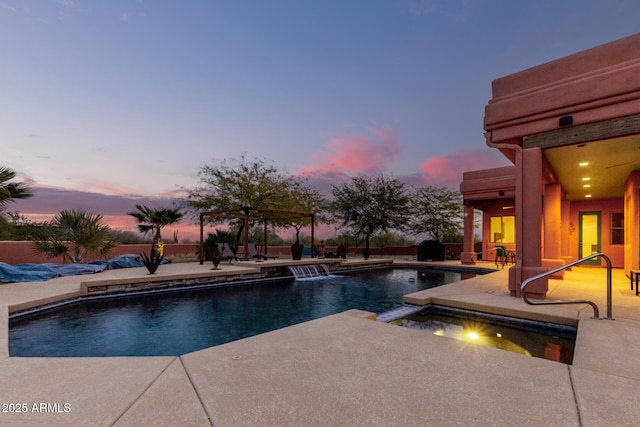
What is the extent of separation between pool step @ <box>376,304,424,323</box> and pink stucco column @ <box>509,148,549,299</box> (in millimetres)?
1865

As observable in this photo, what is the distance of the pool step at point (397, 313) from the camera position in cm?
472

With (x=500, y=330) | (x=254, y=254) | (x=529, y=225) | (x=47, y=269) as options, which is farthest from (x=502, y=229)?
(x=47, y=269)

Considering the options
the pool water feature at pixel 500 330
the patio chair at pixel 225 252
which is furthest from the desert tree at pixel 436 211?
the pool water feature at pixel 500 330

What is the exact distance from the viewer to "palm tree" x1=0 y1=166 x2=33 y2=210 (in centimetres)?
680

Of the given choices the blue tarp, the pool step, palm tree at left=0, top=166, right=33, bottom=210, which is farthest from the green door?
palm tree at left=0, top=166, right=33, bottom=210

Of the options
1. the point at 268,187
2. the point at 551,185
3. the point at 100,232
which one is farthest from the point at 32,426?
the point at 268,187

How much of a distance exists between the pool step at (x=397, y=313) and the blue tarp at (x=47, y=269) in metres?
8.42

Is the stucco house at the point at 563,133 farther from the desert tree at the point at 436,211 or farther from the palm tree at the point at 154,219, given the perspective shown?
the desert tree at the point at 436,211

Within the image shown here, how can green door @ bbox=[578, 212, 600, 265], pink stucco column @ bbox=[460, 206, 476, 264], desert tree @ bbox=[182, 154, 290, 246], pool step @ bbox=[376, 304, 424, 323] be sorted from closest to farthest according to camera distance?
pool step @ bbox=[376, 304, 424, 323], green door @ bbox=[578, 212, 600, 265], pink stucco column @ bbox=[460, 206, 476, 264], desert tree @ bbox=[182, 154, 290, 246]

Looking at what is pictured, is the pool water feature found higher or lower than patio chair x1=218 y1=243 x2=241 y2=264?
lower

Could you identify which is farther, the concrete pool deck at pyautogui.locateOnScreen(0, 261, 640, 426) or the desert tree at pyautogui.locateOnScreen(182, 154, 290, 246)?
the desert tree at pyautogui.locateOnScreen(182, 154, 290, 246)

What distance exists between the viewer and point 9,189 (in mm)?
6934

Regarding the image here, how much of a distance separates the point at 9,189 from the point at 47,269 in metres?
2.42

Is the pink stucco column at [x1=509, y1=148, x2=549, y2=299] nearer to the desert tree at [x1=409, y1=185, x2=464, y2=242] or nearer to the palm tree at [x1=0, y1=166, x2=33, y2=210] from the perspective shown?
the palm tree at [x1=0, y1=166, x2=33, y2=210]
